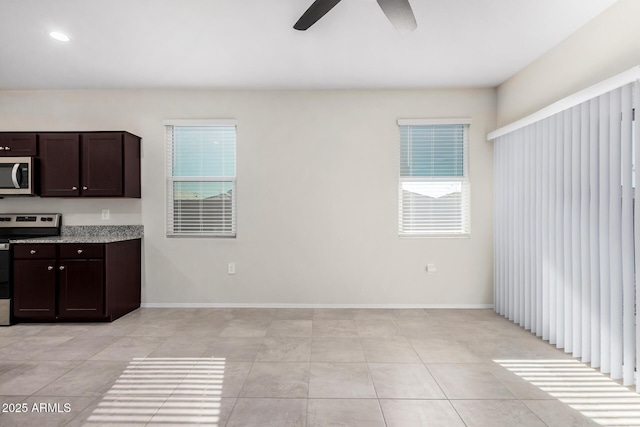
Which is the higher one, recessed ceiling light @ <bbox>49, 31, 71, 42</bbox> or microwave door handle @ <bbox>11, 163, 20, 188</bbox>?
recessed ceiling light @ <bbox>49, 31, 71, 42</bbox>

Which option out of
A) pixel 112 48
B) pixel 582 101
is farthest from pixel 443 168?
pixel 112 48

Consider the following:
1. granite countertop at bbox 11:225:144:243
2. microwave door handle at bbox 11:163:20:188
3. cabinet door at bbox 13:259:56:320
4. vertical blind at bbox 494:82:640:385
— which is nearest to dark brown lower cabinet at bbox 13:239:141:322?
cabinet door at bbox 13:259:56:320

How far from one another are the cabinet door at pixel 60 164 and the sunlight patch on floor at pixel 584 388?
4.55 metres

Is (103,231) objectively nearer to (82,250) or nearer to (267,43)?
(82,250)

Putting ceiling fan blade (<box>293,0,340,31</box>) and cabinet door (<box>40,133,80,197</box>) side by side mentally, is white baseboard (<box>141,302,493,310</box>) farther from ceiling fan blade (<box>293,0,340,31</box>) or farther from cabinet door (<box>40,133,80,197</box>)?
ceiling fan blade (<box>293,0,340,31</box>)

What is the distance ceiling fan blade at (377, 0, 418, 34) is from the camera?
7.00 ft

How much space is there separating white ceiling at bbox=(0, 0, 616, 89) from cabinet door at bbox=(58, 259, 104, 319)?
203 centimetres

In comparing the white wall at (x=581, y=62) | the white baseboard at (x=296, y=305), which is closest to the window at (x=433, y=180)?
the white wall at (x=581, y=62)

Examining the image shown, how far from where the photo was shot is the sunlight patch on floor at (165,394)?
2020 mm

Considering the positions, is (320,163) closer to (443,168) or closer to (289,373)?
(443,168)

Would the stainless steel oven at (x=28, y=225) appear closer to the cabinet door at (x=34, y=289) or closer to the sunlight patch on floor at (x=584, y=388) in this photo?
the cabinet door at (x=34, y=289)

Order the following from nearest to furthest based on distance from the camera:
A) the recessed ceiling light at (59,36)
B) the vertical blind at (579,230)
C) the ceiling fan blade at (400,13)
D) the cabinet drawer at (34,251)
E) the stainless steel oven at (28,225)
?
the ceiling fan blade at (400,13) < the vertical blind at (579,230) < the recessed ceiling light at (59,36) < the cabinet drawer at (34,251) < the stainless steel oven at (28,225)

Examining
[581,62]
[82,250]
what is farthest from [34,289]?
[581,62]

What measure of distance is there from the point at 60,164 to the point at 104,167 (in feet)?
1.59
